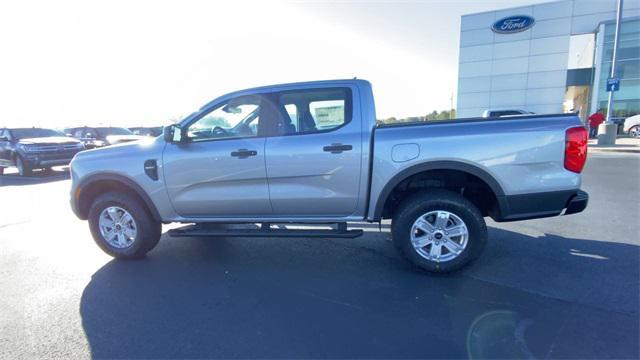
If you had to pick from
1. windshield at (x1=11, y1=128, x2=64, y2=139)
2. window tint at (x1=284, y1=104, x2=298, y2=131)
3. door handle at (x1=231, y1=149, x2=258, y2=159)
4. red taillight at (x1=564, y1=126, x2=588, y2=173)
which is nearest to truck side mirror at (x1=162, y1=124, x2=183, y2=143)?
door handle at (x1=231, y1=149, x2=258, y2=159)

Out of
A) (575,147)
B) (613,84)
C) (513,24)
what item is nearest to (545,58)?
(513,24)

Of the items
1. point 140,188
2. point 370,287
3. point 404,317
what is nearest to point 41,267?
point 140,188

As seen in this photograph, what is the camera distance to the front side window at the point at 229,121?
379cm

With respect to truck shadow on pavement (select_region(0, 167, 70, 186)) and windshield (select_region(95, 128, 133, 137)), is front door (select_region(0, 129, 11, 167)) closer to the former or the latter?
truck shadow on pavement (select_region(0, 167, 70, 186))

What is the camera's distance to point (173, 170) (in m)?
3.80

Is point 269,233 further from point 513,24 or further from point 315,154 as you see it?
point 513,24

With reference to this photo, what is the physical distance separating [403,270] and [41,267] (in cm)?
429

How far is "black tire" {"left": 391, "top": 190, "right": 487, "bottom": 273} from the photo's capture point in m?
3.35

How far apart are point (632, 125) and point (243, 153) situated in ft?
92.7

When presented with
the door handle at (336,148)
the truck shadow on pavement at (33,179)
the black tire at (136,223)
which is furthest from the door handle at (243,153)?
the truck shadow on pavement at (33,179)

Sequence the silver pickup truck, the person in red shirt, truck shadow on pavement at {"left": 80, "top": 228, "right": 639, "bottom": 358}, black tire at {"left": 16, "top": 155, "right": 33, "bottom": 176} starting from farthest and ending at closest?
the person in red shirt
black tire at {"left": 16, "top": 155, "right": 33, "bottom": 176}
the silver pickup truck
truck shadow on pavement at {"left": 80, "top": 228, "right": 639, "bottom": 358}

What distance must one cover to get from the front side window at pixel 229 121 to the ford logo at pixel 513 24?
92.4ft

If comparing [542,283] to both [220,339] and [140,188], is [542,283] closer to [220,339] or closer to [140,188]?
[220,339]

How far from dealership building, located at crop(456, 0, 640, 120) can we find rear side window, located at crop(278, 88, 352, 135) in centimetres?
2602
